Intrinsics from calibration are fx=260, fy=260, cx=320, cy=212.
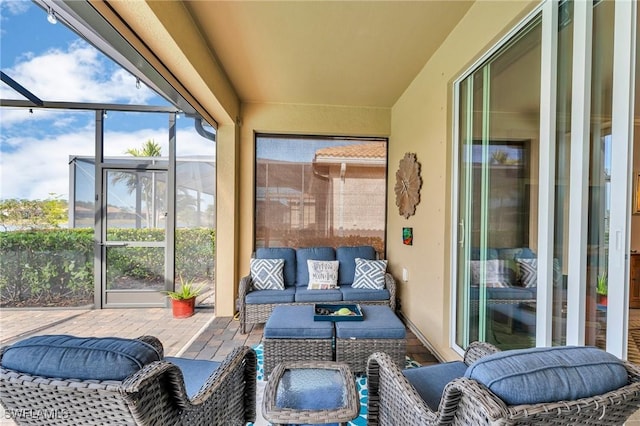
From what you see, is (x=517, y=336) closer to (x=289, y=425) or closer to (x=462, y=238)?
(x=462, y=238)

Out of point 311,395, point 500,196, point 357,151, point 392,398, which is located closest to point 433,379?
point 392,398

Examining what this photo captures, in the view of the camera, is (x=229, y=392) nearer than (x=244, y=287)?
Yes

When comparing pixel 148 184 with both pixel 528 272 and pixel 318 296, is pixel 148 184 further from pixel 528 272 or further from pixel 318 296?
pixel 528 272

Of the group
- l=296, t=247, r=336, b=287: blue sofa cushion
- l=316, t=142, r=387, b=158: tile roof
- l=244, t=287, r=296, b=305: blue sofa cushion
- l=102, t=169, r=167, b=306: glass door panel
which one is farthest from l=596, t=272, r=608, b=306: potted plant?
l=102, t=169, r=167, b=306: glass door panel

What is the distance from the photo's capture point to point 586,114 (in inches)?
53.4

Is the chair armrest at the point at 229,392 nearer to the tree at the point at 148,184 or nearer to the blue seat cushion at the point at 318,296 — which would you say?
the blue seat cushion at the point at 318,296

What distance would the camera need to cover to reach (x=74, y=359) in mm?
854

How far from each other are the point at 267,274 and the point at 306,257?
0.60 metres

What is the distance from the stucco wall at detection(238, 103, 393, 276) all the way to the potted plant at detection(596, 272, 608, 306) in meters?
3.20

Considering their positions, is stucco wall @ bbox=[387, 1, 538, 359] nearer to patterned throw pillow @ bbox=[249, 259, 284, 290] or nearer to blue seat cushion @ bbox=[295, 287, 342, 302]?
blue seat cushion @ bbox=[295, 287, 342, 302]

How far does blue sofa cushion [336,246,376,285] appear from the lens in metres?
3.54

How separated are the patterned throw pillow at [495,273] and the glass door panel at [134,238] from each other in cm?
379

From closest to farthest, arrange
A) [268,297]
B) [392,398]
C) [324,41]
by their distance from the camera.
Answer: [392,398]
[324,41]
[268,297]

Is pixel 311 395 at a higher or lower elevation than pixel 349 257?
lower
